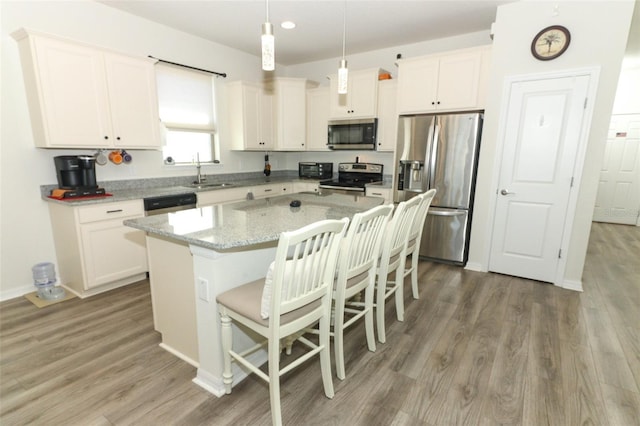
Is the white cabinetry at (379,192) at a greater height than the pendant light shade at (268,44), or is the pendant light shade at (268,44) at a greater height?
the pendant light shade at (268,44)

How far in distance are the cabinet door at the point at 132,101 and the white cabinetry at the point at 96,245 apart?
0.72 meters

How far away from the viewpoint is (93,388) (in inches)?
71.3

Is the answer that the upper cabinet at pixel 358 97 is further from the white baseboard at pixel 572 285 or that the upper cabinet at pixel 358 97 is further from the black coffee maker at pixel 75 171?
the black coffee maker at pixel 75 171

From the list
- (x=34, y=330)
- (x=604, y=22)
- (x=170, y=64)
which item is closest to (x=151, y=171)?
(x=170, y=64)

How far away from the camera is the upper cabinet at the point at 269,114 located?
4.51 m

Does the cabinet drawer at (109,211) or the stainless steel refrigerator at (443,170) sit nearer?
the cabinet drawer at (109,211)

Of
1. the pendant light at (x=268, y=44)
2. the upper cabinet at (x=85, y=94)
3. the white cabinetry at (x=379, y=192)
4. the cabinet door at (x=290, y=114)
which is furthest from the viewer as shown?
the cabinet door at (x=290, y=114)

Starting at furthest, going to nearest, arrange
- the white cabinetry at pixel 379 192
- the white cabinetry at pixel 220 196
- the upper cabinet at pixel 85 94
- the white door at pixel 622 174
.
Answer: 1. the white door at pixel 622 174
2. the white cabinetry at pixel 379 192
3. the white cabinetry at pixel 220 196
4. the upper cabinet at pixel 85 94

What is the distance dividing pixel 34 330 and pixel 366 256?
2548 mm

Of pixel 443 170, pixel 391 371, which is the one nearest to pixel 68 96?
pixel 391 371

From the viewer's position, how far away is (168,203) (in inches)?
131

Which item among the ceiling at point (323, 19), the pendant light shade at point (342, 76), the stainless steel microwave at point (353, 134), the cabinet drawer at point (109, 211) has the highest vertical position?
the ceiling at point (323, 19)

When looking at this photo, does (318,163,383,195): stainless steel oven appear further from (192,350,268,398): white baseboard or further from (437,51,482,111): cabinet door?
(192,350,268,398): white baseboard

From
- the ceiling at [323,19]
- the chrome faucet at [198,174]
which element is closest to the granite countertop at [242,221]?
the chrome faucet at [198,174]
